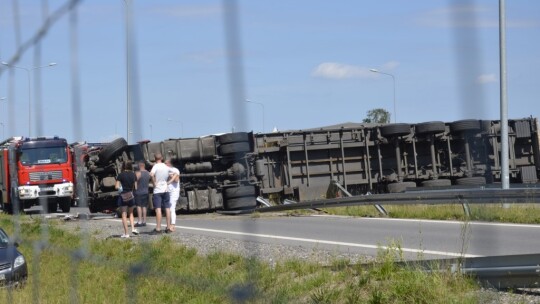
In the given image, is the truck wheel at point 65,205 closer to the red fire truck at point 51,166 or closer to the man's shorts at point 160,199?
the red fire truck at point 51,166

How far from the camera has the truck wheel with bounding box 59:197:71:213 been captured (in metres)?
30.0

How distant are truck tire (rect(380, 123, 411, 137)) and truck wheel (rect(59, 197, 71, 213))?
11.2m

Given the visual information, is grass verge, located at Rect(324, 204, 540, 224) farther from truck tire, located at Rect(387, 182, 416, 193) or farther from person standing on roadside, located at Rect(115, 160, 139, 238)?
person standing on roadside, located at Rect(115, 160, 139, 238)

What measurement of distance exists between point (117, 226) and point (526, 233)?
10237mm

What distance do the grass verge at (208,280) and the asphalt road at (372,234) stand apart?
0.46m

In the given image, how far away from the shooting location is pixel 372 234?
15859 millimetres

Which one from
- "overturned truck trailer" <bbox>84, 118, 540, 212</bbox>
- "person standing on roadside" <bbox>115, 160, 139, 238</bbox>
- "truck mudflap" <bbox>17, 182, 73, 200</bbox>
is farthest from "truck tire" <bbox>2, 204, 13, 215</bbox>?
"person standing on roadside" <bbox>115, 160, 139, 238</bbox>

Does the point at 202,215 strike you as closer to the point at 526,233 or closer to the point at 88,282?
the point at 526,233

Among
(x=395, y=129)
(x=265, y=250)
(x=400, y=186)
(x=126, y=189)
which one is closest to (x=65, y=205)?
(x=400, y=186)

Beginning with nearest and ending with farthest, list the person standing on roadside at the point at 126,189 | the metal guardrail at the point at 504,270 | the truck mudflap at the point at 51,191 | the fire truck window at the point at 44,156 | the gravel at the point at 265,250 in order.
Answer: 1. the metal guardrail at the point at 504,270
2. the gravel at the point at 265,250
3. the person standing on roadside at the point at 126,189
4. the truck mudflap at the point at 51,191
5. the fire truck window at the point at 44,156

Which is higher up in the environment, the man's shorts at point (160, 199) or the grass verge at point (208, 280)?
the man's shorts at point (160, 199)

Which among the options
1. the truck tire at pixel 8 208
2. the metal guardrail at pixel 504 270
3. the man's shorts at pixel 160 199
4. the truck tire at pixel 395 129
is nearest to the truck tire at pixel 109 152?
the man's shorts at pixel 160 199

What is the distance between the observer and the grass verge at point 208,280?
22.7 ft

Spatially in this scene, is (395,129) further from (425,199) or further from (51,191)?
(51,191)
